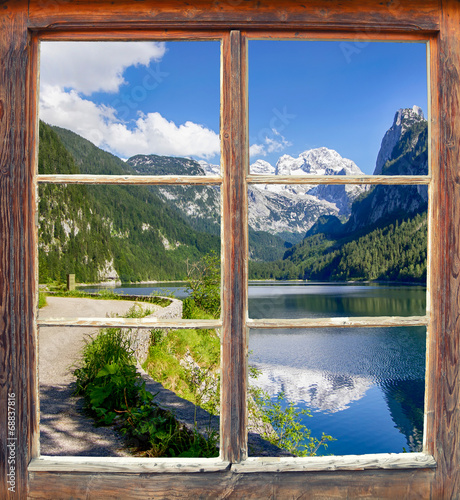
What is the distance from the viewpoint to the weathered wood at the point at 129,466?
1.11 m

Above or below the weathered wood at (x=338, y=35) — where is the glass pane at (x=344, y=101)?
above

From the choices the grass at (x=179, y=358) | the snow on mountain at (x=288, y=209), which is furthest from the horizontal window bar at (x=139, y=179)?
the snow on mountain at (x=288, y=209)

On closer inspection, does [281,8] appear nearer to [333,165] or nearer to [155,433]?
[155,433]

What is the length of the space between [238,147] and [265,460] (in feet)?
2.93

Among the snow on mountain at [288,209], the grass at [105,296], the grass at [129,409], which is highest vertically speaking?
the snow on mountain at [288,209]

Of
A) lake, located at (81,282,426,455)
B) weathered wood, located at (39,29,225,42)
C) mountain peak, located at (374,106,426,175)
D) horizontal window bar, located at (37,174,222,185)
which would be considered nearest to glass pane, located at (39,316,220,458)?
horizontal window bar, located at (37,174,222,185)

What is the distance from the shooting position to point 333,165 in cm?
2195

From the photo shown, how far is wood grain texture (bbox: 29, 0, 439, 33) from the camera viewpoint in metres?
1.15

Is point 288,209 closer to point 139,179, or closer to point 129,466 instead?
point 139,179

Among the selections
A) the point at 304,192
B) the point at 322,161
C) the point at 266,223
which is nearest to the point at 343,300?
the point at 266,223

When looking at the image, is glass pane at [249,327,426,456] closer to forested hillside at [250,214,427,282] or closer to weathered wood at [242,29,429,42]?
forested hillside at [250,214,427,282]

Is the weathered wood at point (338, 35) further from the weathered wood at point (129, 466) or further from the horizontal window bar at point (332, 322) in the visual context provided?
the weathered wood at point (129, 466)

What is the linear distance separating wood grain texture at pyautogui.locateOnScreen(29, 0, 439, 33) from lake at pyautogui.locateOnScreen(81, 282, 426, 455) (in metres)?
6.67

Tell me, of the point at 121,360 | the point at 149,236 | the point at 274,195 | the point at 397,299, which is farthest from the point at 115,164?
the point at 121,360
